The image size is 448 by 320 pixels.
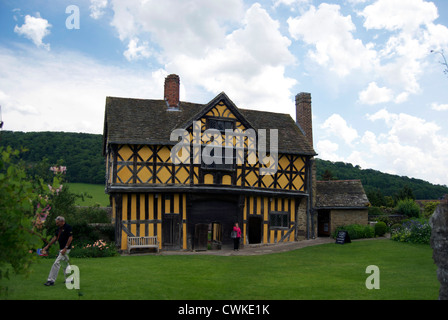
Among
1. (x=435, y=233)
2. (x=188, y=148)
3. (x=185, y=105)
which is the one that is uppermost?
(x=185, y=105)

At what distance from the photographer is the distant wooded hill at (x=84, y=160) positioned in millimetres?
57594

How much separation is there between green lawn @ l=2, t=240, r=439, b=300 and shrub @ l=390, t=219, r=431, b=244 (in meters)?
3.36

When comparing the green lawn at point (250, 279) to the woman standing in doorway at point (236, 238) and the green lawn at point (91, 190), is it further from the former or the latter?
the green lawn at point (91, 190)

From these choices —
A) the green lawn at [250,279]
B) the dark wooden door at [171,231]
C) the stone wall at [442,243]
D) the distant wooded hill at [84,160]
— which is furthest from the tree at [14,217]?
the distant wooded hill at [84,160]

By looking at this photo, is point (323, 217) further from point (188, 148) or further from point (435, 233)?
point (435, 233)

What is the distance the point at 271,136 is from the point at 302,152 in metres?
2.20

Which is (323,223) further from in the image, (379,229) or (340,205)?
(379,229)

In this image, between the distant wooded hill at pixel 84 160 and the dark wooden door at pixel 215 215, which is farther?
the distant wooded hill at pixel 84 160

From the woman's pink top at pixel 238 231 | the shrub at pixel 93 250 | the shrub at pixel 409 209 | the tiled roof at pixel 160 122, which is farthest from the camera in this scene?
the shrub at pixel 409 209

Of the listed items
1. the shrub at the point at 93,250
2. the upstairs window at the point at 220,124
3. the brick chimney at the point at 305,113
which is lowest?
the shrub at the point at 93,250

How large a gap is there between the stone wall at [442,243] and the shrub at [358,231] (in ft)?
59.8

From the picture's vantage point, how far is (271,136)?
25578 millimetres

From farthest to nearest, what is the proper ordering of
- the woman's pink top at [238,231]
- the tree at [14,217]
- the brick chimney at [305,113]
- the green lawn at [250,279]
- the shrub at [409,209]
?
the shrub at [409,209]
the brick chimney at [305,113]
the woman's pink top at [238,231]
the green lawn at [250,279]
the tree at [14,217]
